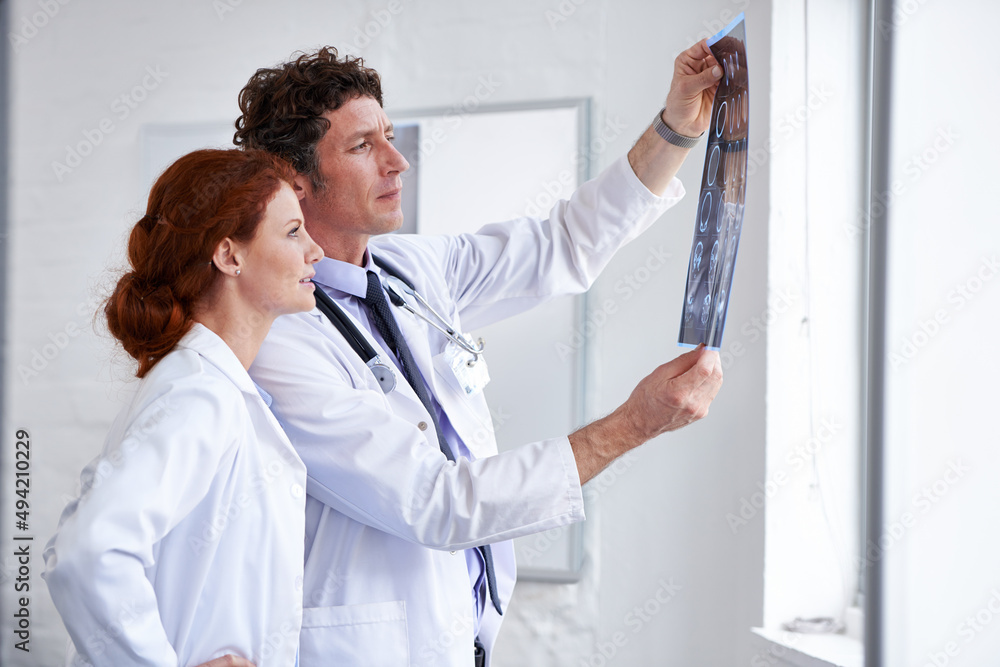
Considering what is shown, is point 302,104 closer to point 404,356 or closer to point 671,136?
point 404,356

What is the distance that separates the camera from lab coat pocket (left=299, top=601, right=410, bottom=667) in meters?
1.22

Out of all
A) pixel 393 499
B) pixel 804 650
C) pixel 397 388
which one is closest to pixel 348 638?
pixel 393 499

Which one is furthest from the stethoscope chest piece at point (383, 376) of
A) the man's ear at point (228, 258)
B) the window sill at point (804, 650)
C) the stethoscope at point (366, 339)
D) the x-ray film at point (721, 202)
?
the window sill at point (804, 650)

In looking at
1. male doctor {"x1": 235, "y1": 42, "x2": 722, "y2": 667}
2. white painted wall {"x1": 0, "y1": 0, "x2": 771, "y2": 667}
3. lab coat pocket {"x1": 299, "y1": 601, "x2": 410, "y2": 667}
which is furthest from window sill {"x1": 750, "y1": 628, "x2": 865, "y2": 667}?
lab coat pocket {"x1": 299, "y1": 601, "x2": 410, "y2": 667}

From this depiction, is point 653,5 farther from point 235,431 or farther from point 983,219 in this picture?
point 235,431

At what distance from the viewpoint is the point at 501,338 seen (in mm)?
2143

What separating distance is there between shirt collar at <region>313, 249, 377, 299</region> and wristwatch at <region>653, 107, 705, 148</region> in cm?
62

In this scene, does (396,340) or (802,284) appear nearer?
(396,340)

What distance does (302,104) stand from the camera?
1480 millimetres

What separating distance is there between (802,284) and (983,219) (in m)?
0.51

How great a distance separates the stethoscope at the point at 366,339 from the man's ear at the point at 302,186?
191mm

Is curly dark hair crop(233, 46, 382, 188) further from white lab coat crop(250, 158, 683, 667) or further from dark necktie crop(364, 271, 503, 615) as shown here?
white lab coat crop(250, 158, 683, 667)

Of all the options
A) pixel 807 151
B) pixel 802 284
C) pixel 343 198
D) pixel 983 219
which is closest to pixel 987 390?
pixel 983 219

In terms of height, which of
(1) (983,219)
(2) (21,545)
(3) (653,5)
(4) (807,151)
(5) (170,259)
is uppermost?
(3) (653,5)
